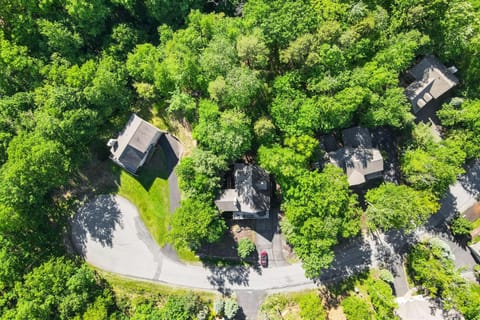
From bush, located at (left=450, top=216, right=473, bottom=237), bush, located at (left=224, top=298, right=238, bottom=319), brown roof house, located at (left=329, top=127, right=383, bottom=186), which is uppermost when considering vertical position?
brown roof house, located at (left=329, top=127, right=383, bottom=186)

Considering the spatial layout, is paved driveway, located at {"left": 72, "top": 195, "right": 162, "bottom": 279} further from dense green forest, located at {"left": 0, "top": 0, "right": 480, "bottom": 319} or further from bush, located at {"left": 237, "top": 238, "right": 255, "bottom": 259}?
bush, located at {"left": 237, "top": 238, "right": 255, "bottom": 259}

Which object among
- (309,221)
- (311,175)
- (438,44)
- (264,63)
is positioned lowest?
(309,221)

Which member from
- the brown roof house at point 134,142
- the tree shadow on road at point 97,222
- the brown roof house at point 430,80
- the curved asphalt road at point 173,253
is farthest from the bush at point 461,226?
the tree shadow on road at point 97,222

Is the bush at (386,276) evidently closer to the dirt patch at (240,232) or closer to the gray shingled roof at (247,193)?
the gray shingled roof at (247,193)

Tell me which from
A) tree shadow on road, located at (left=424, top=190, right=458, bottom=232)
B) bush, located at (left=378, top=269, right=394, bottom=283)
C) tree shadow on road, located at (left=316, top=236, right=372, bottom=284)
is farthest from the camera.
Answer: tree shadow on road, located at (left=424, top=190, right=458, bottom=232)

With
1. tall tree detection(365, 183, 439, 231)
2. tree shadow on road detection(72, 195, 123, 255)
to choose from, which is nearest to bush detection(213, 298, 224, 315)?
tree shadow on road detection(72, 195, 123, 255)

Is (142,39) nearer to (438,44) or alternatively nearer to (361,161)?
(361,161)

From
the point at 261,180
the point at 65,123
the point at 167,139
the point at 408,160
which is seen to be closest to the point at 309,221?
the point at 261,180
